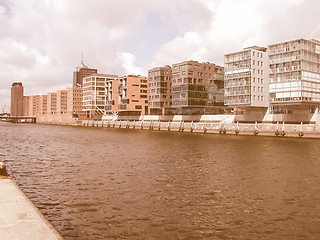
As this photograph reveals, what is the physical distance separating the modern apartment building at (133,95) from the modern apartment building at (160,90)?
1451 centimetres

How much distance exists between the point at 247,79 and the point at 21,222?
308ft

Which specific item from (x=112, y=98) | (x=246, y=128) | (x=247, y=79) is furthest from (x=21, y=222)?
(x=112, y=98)

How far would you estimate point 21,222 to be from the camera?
819cm

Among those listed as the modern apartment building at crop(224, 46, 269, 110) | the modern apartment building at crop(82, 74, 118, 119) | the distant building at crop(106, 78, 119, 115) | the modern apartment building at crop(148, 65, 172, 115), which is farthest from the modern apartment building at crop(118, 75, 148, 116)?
the modern apartment building at crop(224, 46, 269, 110)

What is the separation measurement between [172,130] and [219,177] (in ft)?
259

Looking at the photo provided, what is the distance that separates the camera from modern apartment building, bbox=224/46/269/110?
309 ft

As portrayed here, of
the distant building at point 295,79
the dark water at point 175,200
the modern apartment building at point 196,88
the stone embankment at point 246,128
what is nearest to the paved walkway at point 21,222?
the dark water at point 175,200

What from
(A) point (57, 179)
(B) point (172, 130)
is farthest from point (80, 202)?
(B) point (172, 130)

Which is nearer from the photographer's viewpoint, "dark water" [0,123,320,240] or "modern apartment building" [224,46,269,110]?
"dark water" [0,123,320,240]

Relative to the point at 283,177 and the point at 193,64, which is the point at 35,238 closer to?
the point at 283,177

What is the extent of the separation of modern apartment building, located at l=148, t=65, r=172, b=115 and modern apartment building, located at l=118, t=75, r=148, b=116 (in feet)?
47.6

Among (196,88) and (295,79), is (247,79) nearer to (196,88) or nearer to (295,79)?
(295,79)

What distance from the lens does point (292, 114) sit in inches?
3588

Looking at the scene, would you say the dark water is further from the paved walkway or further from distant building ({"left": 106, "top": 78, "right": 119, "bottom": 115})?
distant building ({"left": 106, "top": 78, "right": 119, "bottom": 115})
